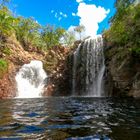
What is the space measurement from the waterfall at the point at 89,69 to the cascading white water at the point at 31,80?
4.99 m

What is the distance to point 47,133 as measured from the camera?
727 centimetres

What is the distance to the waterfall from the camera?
32375 millimetres

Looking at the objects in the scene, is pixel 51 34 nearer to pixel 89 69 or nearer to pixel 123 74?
pixel 89 69

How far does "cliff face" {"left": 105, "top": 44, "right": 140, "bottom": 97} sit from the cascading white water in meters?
11.1

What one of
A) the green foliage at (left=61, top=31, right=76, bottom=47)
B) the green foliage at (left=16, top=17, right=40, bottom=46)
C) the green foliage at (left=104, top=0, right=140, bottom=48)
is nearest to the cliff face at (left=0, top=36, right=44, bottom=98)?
the green foliage at (left=16, top=17, right=40, bottom=46)

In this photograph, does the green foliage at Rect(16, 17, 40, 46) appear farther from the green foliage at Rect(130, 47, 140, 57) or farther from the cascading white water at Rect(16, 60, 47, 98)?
the green foliage at Rect(130, 47, 140, 57)

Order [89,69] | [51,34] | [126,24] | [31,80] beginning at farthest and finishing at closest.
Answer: [51,34]
[31,80]
[89,69]
[126,24]

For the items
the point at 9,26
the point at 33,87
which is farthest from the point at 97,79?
the point at 9,26

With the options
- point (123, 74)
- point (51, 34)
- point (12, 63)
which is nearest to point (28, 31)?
point (51, 34)

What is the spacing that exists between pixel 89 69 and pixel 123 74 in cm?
734

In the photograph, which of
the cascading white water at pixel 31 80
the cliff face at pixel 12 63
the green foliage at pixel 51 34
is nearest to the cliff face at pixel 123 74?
the cascading white water at pixel 31 80

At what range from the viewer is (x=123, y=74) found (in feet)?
89.8

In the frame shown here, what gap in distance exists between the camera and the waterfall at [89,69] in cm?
3238

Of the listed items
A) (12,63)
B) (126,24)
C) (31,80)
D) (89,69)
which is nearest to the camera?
(126,24)
